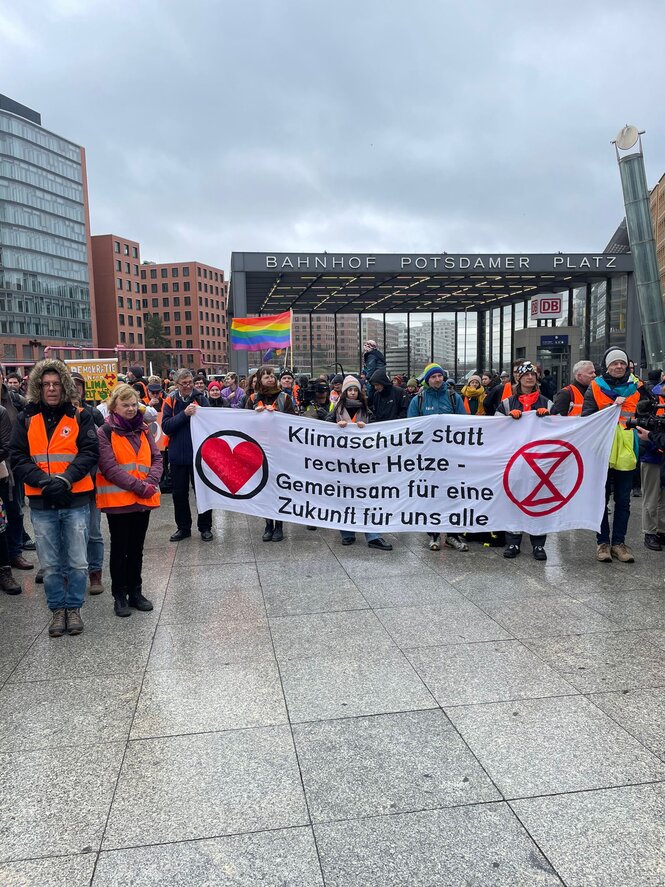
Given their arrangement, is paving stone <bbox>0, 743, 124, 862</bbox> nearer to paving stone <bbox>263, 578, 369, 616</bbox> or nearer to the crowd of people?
the crowd of people

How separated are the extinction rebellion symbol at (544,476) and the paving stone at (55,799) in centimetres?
450

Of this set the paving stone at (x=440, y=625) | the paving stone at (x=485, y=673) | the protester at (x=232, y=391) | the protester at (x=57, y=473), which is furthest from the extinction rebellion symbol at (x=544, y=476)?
the protester at (x=232, y=391)

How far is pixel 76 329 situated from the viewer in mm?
107750

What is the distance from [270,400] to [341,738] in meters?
4.94

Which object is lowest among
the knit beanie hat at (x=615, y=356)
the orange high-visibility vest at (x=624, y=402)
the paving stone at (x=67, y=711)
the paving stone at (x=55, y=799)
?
the paving stone at (x=55, y=799)

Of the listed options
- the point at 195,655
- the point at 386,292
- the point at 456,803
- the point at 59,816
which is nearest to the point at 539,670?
the point at 456,803

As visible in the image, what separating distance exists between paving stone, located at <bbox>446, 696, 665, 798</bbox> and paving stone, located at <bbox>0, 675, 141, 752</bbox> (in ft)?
6.01

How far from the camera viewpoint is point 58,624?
4695 millimetres

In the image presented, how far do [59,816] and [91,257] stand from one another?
410 ft

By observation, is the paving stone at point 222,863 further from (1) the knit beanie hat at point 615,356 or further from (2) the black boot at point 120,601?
(1) the knit beanie hat at point 615,356

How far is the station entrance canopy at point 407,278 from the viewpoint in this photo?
22531 millimetres

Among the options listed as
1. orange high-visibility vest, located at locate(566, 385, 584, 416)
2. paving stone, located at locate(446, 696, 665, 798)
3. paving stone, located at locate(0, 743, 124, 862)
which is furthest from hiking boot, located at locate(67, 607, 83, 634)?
orange high-visibility vest, located at locate(566, 385, 584, 416)

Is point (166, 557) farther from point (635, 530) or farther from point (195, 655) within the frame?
point (635, 530)

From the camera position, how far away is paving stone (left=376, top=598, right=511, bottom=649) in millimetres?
4477
